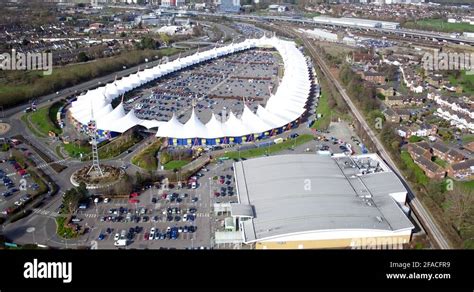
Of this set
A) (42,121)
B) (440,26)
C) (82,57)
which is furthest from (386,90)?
(440,26)

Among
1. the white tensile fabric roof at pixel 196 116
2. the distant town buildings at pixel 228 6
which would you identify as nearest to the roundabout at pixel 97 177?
the white tensile fabric roof at pixel 196 116

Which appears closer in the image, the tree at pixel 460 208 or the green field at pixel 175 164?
the tree at pixel 460 208

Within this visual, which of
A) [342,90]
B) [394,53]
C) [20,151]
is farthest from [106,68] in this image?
[394,53]

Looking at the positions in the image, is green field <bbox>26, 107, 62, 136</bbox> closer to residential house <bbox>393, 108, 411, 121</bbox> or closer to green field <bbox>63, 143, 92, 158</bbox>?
green field <bbox>63, 143, 92, 158</bbox>

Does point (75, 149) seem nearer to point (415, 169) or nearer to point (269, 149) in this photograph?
point (269, 149)

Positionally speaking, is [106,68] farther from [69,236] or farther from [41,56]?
[69,236]

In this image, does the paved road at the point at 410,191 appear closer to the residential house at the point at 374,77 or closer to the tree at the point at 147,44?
the residential house at the point at 374,77

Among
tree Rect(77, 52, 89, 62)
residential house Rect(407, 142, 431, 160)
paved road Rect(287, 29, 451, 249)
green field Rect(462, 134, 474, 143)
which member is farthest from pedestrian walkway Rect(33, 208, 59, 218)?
tree Rect(77, 52, 89, 62)
